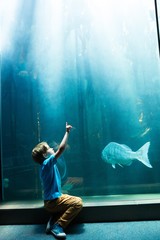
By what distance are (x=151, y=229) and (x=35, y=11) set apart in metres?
4.29

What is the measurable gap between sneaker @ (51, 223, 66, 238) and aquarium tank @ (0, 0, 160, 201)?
62.9 inches

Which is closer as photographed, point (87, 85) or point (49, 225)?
point (49, 225)

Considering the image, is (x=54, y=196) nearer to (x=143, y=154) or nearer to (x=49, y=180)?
(x=49, y=180)

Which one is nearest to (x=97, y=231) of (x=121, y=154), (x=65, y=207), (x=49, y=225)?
(x=65, y=207)

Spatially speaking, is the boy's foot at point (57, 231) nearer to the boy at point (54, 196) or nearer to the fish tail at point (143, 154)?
the boy at point (54, 196)

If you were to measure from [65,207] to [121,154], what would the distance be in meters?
1.82

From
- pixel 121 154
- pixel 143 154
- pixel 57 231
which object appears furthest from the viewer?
pixel 121 154

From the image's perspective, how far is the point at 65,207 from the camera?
9.99 feet

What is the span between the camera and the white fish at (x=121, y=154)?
4.49 meters

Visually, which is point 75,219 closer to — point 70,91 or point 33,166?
point 33,166

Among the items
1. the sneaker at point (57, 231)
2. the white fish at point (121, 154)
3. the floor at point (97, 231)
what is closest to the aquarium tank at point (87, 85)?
the white fish at point (121, 154)

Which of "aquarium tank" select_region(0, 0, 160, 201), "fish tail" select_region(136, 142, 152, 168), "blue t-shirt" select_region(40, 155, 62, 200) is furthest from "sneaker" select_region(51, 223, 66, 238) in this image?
"fish tail" select_region(136, 142, 152, 168)

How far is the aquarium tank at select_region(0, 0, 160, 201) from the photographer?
459 cm

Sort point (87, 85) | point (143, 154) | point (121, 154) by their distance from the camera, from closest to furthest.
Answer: point (143, 154)
point (121, 154)
point (87, 85)
